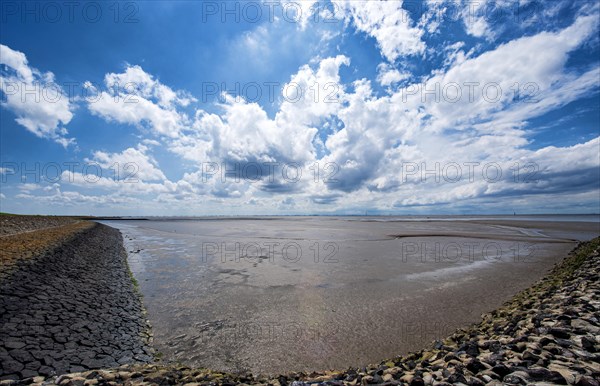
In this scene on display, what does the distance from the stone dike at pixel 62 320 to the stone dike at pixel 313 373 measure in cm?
3

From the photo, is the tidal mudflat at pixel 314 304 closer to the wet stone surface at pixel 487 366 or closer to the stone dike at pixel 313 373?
the stone dike at pixel 313 373

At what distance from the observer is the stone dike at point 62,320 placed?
21.3ft

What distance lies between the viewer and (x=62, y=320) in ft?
28.6

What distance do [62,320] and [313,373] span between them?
352 inches

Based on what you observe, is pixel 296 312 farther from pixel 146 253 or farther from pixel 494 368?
pixel 146 253

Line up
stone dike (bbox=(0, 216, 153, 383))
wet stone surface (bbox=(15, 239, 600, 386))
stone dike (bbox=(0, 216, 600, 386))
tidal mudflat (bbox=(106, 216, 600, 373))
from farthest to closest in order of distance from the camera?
1. tidal mudflat (bbox=(106, 216, 600, 373))
2. stone dike (bbox=(0, 216, 153, 383))
3. stone dike (bbox=(0, 216, 600, 386))
4. wet stone surface (bbox=(15, 239, 600, 386))

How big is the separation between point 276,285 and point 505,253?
22.4 metres

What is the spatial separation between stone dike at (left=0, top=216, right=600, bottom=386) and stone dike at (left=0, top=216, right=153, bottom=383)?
27mm

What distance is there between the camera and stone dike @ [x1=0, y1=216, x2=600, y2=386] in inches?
182

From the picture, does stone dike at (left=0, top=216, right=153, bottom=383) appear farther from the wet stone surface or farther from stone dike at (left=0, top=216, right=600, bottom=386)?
the wet stone surface

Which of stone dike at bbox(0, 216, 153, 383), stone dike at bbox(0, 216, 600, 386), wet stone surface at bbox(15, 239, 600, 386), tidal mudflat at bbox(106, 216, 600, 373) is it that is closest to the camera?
wet stone surface at bbox(15, 239, 600, 386)

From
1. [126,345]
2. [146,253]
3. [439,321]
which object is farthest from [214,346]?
[146,253]

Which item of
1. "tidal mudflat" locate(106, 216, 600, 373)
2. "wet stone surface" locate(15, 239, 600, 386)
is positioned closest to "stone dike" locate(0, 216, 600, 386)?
"wet stone surface" locate(15, 239, 600, 386)

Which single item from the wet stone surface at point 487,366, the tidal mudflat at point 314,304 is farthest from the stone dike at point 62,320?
the wet stone surface at point 487,366
